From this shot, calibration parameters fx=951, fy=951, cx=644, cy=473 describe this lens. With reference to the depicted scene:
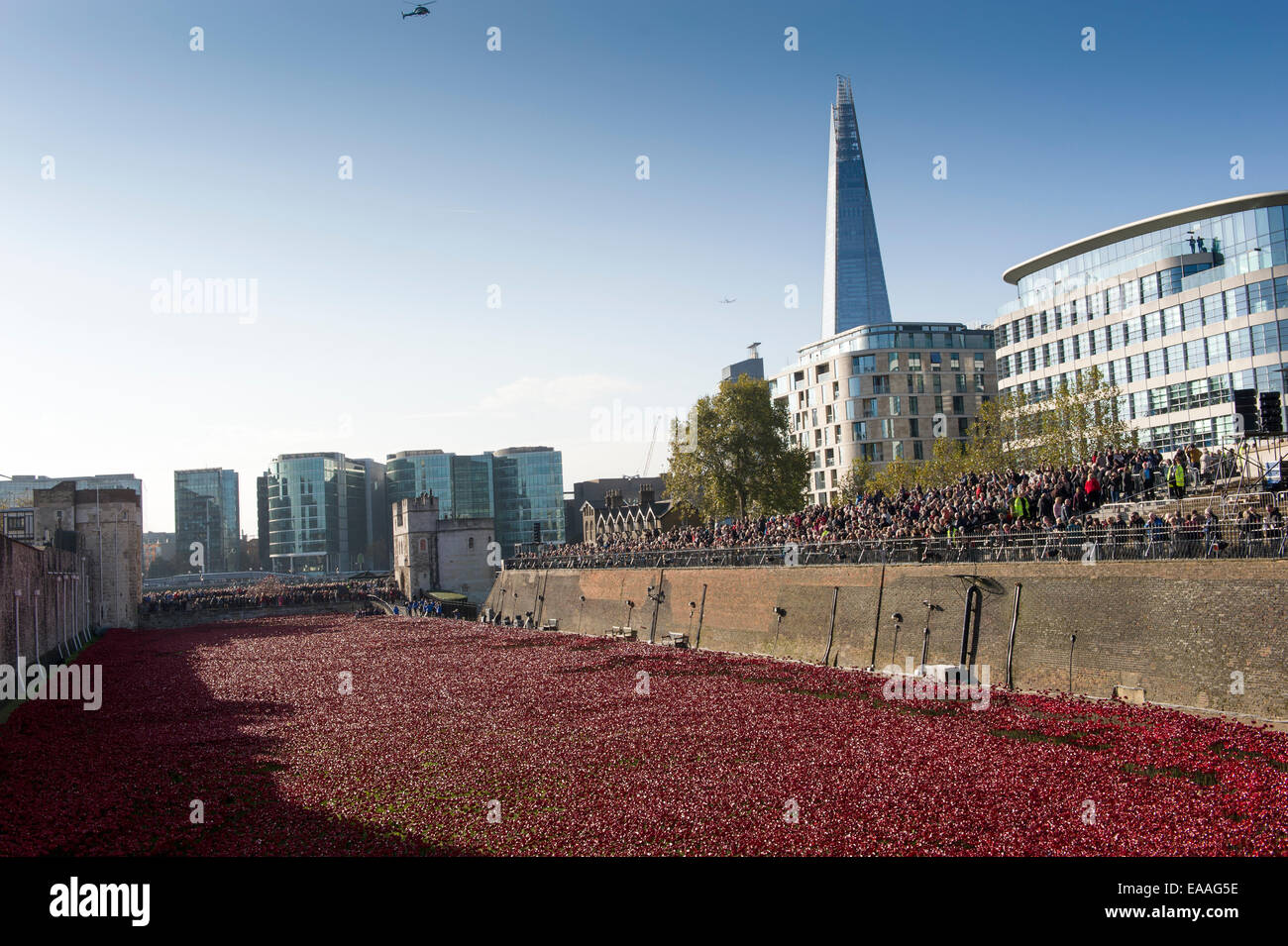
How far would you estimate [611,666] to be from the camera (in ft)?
139

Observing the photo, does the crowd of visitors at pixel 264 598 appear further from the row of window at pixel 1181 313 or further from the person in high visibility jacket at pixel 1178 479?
the person in high visibility jacket at pixel 1178 479

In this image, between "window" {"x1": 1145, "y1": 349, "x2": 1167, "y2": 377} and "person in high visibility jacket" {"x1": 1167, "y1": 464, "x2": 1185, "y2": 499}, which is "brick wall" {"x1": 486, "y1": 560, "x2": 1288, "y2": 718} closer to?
"person in high visibility jacket" {"x1": 1167, "y1": 464, "x2": 1185, "y2": 499}

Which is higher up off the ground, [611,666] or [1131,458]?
[1131,458]

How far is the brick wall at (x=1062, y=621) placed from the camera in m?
23.8

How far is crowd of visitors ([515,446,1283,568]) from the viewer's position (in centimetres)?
2752

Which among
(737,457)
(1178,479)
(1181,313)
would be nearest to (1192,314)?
(1181,313)

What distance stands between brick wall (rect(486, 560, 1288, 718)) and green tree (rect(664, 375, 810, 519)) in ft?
107

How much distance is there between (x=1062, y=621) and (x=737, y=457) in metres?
53.8

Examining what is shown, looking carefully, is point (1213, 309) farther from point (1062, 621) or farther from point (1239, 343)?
point (1062, 621)

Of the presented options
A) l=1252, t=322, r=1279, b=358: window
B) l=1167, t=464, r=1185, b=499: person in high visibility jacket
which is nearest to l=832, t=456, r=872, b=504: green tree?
l=1252, t=322, r=1279, b=358: window
